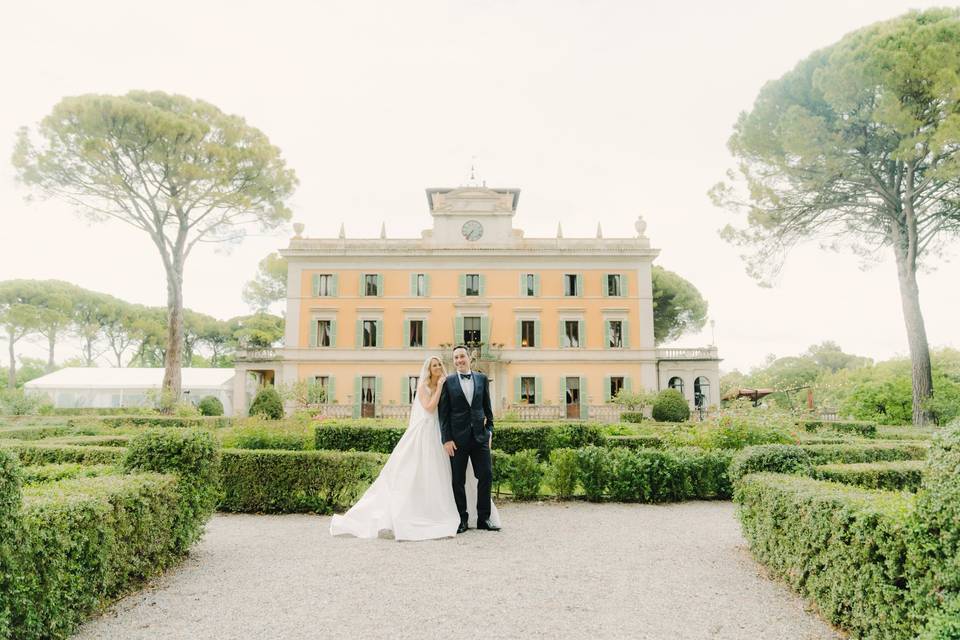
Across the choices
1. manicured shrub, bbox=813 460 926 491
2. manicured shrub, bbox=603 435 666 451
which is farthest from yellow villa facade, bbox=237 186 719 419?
manicured shrub, bbox=813 460 926 491

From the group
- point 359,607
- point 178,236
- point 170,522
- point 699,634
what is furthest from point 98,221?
point 699,634

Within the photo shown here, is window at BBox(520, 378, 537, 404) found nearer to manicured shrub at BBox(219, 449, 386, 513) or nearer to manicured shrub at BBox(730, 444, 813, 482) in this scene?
manicured shrub at BBox(219, 449, 386, 513)

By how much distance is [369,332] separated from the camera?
26844 millimetres

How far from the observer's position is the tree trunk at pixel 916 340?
14250 mm

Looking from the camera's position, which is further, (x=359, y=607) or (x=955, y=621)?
(x=359, y=607)

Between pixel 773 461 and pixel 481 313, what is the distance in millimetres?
22234

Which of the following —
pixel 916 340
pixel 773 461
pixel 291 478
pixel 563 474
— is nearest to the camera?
pixel 773 461

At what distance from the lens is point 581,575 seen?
4121mm

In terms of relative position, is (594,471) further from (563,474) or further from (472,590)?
(472,590)

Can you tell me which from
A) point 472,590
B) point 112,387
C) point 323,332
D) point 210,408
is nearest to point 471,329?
point 323,332

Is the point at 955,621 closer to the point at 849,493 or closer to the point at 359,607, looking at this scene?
the point at 849,493

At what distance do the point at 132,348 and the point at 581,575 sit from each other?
42.5 meters

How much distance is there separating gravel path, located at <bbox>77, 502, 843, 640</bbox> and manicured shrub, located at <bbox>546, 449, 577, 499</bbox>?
185cm

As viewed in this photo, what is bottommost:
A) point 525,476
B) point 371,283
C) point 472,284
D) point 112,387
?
point 525,476
